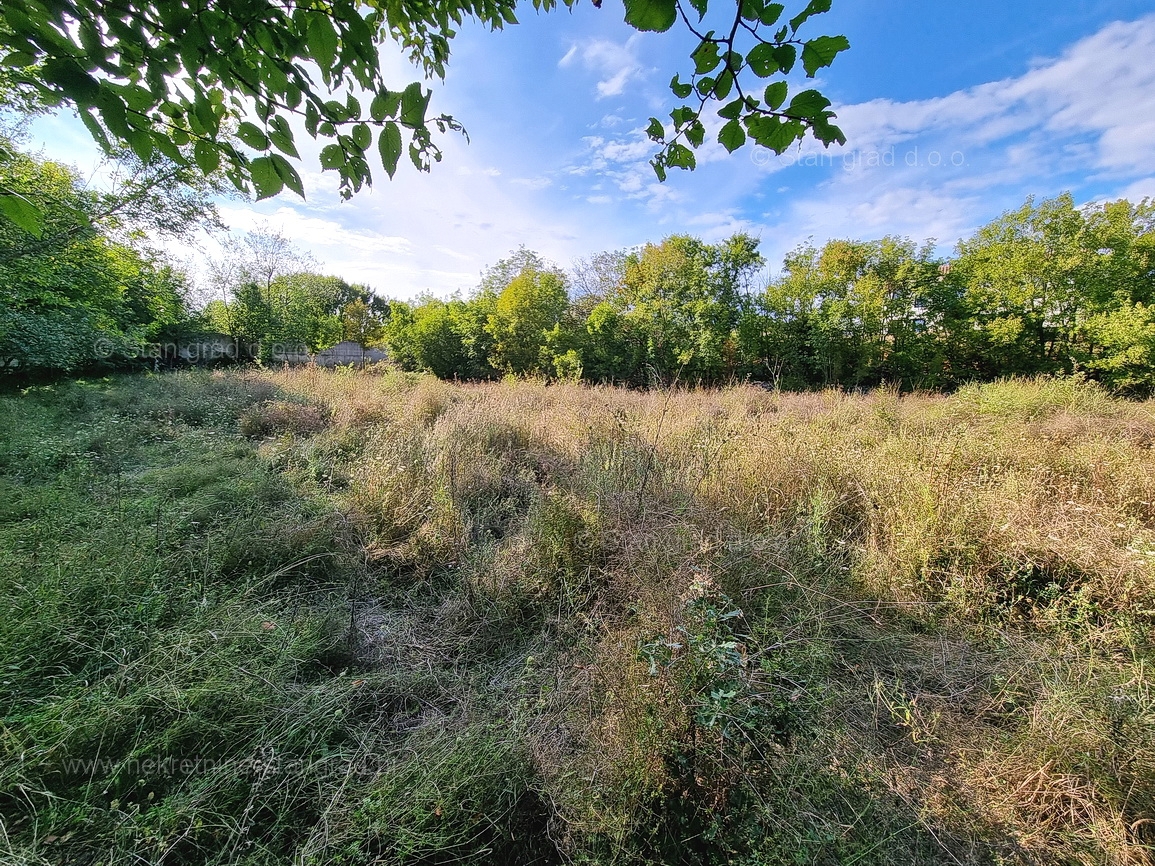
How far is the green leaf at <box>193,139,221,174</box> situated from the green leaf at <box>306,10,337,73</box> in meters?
0.51

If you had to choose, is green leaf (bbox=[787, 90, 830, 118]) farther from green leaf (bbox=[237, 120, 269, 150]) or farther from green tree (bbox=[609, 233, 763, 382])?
green tree (bbox=[609, 233, 763, 382])

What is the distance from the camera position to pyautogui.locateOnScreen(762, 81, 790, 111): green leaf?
3.81 ft

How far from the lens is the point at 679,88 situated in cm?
131

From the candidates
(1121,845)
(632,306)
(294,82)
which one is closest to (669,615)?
(1121,845)

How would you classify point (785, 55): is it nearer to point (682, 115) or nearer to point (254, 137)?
point (682, 115)

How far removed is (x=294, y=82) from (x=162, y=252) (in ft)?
38.9

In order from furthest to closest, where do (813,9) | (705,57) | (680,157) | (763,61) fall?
(680,157)
(705,57)
(763,61)
(813,9)

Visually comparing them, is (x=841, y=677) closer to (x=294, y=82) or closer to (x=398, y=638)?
(x=398, y=638)

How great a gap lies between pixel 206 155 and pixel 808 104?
185cm

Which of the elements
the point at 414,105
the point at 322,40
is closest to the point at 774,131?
the point at 414,105

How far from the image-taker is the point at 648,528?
224 centimetres

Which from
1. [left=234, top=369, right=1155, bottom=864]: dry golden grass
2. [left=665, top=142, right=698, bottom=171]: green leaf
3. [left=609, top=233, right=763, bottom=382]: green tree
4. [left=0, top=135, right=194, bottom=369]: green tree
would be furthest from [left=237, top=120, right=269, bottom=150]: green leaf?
[left=609, top=233, right=763, bottom=382]: green tree

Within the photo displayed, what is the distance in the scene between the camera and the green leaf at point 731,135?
1259 millimetres

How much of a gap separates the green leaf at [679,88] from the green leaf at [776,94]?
267 mm
